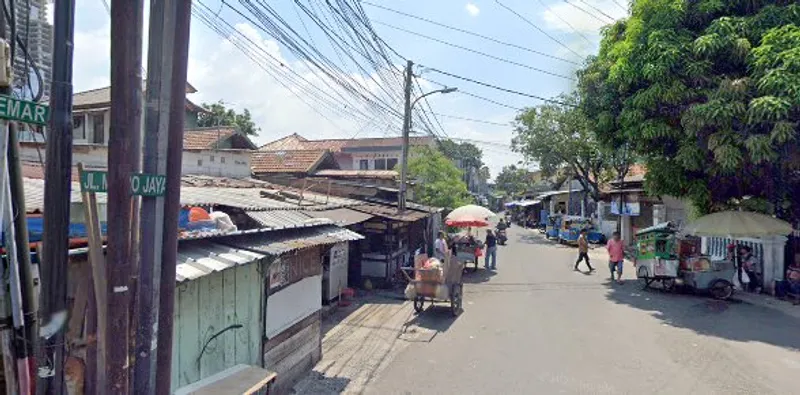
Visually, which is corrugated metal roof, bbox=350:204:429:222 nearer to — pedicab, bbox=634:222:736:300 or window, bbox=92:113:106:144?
pedicab, bbox=634:222:736:300

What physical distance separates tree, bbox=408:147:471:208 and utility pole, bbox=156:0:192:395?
2082cm

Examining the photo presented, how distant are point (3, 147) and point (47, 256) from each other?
2.12 feet

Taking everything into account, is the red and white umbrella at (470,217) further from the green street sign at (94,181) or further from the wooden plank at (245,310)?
the green street sign at (94,181)

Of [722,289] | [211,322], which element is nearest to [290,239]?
[211,322]

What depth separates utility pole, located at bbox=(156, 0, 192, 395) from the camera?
3.20 meters

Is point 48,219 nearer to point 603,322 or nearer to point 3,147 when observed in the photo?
point 3,147

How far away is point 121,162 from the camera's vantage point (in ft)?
9.57

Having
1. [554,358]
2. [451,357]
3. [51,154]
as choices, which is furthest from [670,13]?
[51,154]

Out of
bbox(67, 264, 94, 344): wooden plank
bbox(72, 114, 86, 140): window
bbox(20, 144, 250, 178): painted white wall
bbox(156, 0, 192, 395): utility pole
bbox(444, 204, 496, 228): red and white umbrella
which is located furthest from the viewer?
bbox(444, 204, 496, 228): red and white umbrella

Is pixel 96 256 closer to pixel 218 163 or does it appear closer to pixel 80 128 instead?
pixel 80 128

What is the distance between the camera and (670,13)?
13516 millimetres

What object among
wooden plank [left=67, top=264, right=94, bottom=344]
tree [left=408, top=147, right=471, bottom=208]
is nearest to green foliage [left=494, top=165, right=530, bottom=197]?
tree [left=408, top=147, right=471, bottom=208]

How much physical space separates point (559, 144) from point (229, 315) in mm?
28948

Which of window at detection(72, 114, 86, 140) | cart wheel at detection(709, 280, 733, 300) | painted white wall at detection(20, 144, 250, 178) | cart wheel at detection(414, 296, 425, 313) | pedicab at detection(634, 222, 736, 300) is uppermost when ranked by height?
window at detection(72, 114, 86, 140)
